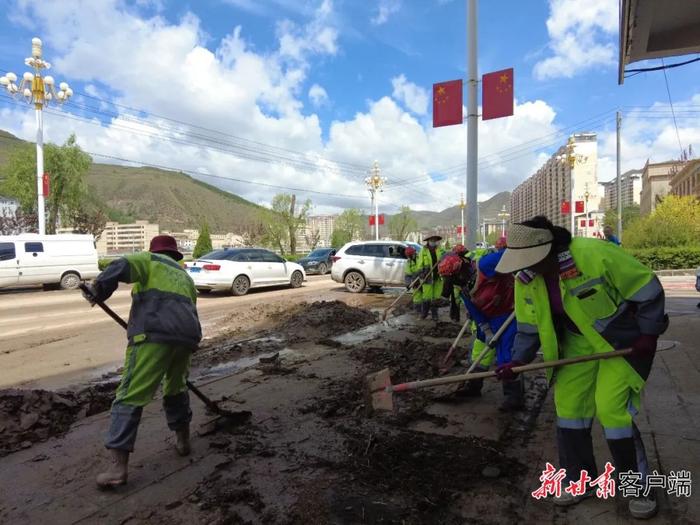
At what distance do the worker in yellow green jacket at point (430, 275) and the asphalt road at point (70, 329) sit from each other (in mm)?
3325

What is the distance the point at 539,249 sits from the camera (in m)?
2.48

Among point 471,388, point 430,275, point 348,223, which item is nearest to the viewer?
point 471,388

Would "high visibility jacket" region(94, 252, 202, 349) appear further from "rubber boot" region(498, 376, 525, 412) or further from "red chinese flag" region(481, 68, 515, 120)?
"red chinese flag" region(481, 68, 515, 120)

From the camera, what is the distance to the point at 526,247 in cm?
252

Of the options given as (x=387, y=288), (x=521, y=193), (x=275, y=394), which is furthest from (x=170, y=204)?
(x=275, y=394)

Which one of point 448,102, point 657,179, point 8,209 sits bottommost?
point 448,102

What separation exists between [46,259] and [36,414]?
14.5 metres

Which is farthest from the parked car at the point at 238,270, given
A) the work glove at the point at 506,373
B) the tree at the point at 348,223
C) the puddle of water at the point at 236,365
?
the tree at the point at 348,223

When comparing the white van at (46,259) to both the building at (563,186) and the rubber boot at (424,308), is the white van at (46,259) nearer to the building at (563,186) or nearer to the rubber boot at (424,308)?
the rubber boot at (424,308)

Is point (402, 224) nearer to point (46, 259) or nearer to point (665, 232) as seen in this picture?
point (665, 232)

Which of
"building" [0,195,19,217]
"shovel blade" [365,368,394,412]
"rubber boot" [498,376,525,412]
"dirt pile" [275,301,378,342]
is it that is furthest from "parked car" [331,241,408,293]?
"building" [0,195,19,217]

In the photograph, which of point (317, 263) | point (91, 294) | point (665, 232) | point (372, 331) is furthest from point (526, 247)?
point (665, 232)

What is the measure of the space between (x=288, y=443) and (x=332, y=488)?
2.67 ft

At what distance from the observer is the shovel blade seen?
10.8 feet
